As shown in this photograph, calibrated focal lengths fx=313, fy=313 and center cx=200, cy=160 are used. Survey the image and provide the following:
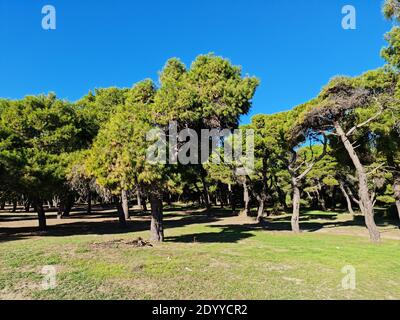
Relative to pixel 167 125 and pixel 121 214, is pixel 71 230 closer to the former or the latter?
pixel 121 214

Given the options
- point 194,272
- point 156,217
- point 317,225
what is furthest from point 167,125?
point 317,225

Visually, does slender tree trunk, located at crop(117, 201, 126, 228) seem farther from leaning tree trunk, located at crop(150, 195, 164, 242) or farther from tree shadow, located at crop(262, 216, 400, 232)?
tree shadow, located at crop(262, 216, 400, 232)

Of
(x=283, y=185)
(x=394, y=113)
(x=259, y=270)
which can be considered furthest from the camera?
(x=283, y=185)

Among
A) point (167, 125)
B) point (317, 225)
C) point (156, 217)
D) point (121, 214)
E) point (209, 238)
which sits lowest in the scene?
point (317, 225)

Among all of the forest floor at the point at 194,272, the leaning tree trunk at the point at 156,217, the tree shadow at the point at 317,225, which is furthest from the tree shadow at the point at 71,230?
the tree shadow at the point at 317,225

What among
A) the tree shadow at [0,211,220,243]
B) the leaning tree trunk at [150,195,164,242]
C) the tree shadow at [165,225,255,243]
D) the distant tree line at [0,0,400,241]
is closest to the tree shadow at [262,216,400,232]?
the distant tree line at [0,0,400,241]

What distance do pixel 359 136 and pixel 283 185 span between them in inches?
1028

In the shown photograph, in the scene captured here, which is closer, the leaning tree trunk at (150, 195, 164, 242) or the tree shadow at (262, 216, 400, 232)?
the leaning tree trunk at (150, 195, 164, 242)

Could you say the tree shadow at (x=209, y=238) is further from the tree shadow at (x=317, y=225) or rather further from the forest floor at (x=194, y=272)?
the tree shadow at (x=317, y=225)

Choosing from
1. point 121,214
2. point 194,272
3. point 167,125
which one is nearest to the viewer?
point 194,272

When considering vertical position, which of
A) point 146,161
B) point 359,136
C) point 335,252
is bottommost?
point 335,252
